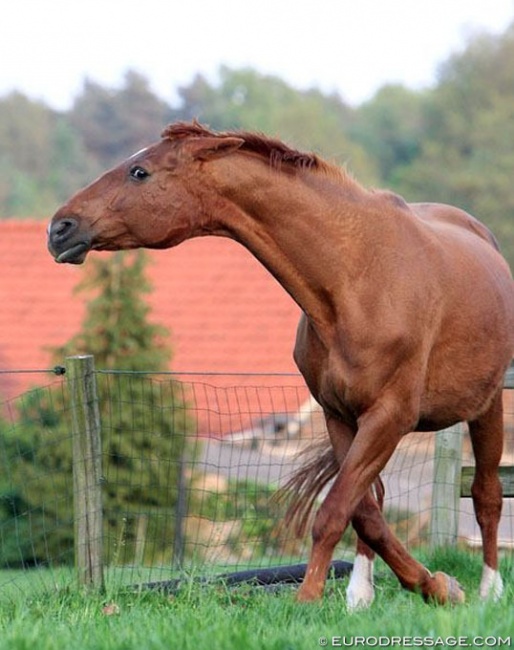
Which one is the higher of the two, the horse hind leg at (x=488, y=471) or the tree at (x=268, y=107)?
the tree at (x=268, y=107)

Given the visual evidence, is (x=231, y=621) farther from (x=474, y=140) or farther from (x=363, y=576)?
(x=474, y=140)

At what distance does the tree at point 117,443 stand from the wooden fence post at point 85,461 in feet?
12.6

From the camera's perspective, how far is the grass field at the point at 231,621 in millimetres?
4504

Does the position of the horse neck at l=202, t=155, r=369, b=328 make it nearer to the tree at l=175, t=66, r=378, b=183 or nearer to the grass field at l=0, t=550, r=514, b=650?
the grass field at l=0, t=550, r=514, b=650

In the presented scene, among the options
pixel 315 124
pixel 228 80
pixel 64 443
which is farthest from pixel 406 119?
pixel 64 443

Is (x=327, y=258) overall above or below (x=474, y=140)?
below

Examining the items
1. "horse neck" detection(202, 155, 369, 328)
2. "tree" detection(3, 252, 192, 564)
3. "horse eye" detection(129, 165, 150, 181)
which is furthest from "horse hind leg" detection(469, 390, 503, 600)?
"tree" detection(3, 252, 192, 564)

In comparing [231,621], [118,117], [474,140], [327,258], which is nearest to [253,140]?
[327,258]

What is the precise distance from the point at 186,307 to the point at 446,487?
14.3 metres

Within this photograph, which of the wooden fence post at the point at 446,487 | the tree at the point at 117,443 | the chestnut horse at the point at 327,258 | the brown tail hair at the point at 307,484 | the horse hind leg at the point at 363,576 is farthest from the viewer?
the tree at the point at 117,443

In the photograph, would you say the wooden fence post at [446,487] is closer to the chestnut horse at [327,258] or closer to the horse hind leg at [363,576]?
the horse hind leg at [363,576]

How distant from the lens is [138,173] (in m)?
6.19

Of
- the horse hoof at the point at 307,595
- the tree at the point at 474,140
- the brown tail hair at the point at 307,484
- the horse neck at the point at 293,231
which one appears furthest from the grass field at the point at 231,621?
the tree at the point at 474,140

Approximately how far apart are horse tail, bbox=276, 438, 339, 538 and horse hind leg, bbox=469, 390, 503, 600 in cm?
84
